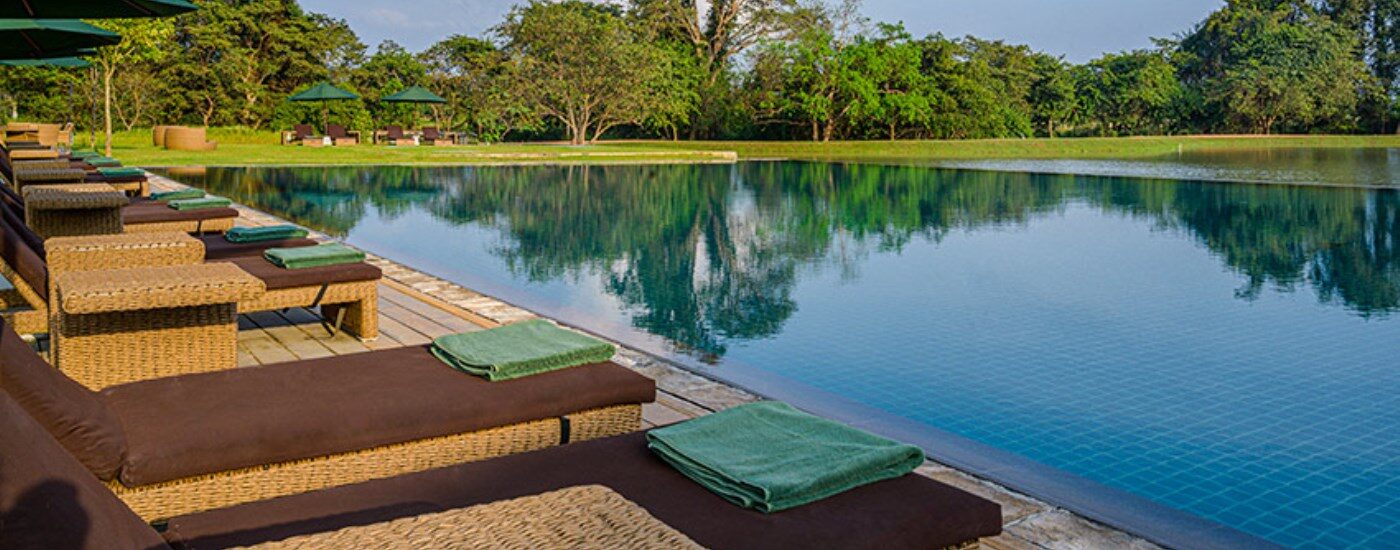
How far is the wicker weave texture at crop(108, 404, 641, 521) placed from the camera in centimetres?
234

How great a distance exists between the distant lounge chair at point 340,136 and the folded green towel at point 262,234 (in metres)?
24.2

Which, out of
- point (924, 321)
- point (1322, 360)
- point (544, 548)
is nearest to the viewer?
point (544, 548)

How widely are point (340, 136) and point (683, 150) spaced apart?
9839 mm

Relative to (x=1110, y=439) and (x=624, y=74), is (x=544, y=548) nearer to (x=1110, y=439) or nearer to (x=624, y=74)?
(x=1110, y=439)

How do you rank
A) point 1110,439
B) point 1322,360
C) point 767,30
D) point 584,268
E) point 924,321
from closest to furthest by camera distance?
1. point 1110,439
2. point 1322,360
3. point 924,321
4. point 584,268
5. point 767,30

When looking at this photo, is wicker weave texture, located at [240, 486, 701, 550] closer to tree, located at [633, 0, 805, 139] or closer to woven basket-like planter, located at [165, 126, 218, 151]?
woven basket-like planter, located at [165, 126, 218, 151]

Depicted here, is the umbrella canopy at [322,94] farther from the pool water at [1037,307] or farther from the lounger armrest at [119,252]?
the lounger armrest at [119,252]

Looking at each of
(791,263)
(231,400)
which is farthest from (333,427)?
(791,263)

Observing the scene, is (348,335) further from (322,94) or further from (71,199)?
(322,94)

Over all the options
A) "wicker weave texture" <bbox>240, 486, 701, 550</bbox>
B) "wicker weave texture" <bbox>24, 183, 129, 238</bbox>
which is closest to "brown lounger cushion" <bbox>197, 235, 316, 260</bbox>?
"wicker weave texture" <bbox>24, 183, 129, 238</bbox>

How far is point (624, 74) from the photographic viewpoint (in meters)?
31.2

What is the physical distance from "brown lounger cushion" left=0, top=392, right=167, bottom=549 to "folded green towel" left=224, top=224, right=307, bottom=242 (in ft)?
15.0

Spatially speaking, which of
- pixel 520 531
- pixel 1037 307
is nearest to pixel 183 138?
pixel 1037 307

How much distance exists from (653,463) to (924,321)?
4856 mm
